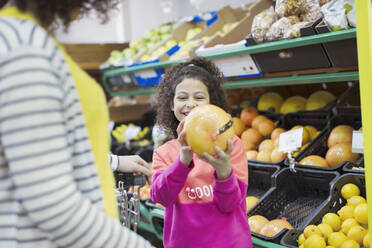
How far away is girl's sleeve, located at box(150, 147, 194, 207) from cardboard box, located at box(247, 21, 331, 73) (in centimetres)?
112

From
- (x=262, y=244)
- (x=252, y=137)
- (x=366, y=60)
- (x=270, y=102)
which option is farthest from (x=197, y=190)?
(x=270, y=102)

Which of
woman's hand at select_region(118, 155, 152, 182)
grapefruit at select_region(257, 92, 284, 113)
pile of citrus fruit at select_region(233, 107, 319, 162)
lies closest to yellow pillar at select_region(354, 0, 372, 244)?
woman's hand at select_region(118, 155, 152, 182)

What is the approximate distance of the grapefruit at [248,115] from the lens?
124 inches

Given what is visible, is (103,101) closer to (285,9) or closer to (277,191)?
(277,191)

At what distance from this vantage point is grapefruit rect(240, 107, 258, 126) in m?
3.16

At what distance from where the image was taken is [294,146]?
2.35m

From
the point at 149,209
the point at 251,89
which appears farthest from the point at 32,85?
the point at 251,89

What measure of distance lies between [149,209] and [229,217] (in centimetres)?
115

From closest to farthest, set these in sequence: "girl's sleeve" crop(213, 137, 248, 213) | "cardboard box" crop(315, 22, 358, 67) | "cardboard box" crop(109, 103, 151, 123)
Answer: "girl's sleeve" crop(213, 137, 248, 213) < "cardboard box" crop(315, 22, 358, 67) < "cardboard box" crop(109, 103, 151, 123)

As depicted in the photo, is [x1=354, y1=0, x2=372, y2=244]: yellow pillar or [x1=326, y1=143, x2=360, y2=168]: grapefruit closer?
[x1=354, y1=0, x2=372, y2=244]: yellow pillar

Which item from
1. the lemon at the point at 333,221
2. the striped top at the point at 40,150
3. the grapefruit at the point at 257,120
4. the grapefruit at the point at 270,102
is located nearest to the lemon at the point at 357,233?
the lemon at the point at 333,221

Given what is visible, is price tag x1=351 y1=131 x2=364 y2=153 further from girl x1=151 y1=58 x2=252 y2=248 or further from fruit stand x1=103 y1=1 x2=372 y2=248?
girl x1=151 y1=58 x2=252 y2=248

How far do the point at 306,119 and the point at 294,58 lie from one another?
0.71m

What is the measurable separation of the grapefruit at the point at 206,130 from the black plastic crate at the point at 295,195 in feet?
3.35
